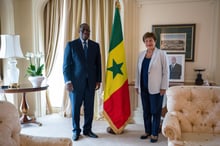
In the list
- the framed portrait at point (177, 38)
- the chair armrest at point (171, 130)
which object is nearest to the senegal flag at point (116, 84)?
the framed portrait at point (177, 38)

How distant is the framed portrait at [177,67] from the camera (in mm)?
3521

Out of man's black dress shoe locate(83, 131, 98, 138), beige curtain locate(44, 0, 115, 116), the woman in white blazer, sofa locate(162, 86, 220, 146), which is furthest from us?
beige curtain locate(44, 0, 115, 116)

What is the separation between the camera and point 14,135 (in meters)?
1.66

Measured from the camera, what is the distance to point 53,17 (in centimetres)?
412

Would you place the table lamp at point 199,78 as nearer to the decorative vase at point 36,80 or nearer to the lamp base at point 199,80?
the lamp base at point 199,80

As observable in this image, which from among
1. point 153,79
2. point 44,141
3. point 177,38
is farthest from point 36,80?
point 177,38

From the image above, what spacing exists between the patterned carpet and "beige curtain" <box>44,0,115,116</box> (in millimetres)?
398

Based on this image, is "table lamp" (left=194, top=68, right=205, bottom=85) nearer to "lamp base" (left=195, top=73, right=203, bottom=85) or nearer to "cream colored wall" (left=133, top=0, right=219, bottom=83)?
"lamp base" (left=195, top=73, right=203, bottom=85)

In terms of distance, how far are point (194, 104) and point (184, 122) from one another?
0.78ft

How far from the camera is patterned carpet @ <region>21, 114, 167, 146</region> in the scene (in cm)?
295

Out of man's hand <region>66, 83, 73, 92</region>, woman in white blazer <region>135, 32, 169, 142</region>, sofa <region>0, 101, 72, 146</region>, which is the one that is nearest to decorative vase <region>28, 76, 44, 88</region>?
man's hand <region>66, 83, 73, 92</region>

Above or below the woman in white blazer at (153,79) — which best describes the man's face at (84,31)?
above

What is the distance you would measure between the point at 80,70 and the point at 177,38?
170 centimetres

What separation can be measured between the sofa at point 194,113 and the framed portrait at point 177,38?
128 cm
